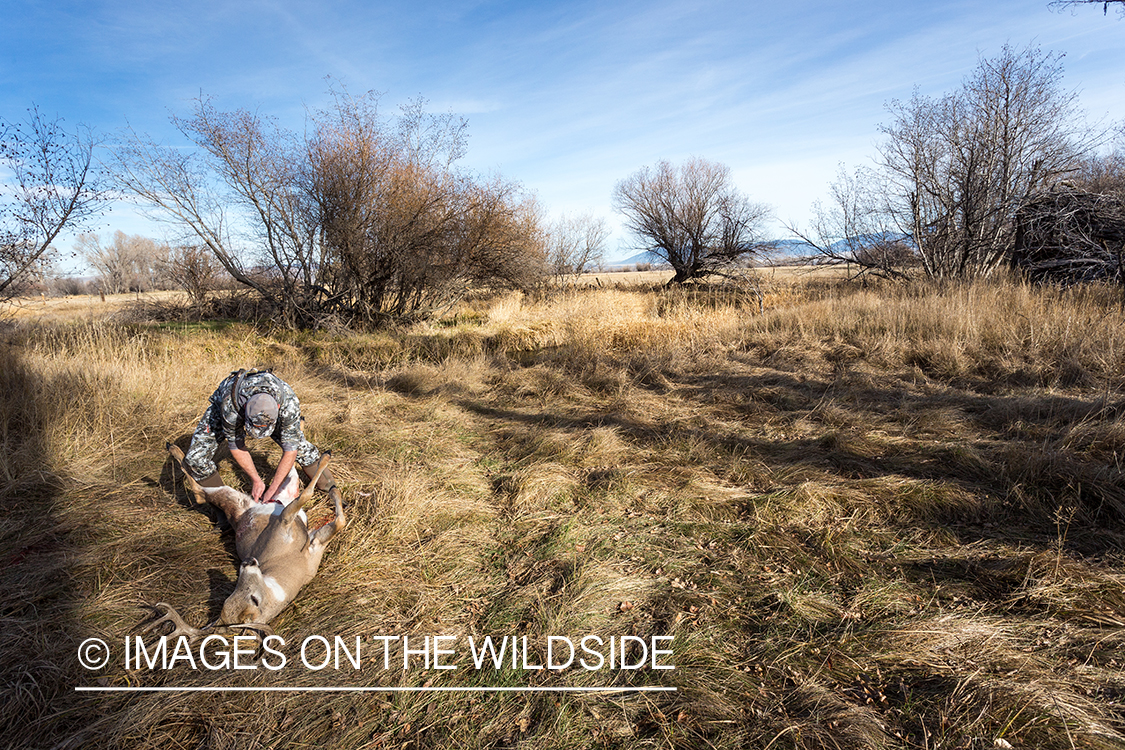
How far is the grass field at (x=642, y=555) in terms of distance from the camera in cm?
198

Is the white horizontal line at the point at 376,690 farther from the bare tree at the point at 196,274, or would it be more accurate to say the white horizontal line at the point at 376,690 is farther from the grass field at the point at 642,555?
the bare tree at the point at 196,274

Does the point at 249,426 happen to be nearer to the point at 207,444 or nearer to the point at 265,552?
the point at 207,444

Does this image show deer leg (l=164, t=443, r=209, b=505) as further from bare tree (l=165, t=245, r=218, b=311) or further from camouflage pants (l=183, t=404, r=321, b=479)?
bare tree (l=165, t=245, r=218, b=311)

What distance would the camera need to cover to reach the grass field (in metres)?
1.98

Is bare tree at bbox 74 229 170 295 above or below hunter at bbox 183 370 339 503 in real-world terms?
above

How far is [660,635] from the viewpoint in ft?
8.04

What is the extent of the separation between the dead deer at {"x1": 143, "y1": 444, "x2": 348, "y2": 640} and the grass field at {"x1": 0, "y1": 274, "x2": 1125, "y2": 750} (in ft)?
0.45

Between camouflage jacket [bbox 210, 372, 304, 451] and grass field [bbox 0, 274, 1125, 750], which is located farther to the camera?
camouflage jacket [bbox 210, 372, 304, 451]

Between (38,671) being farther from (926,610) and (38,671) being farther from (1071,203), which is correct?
(1071,203)

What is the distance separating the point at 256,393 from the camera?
129 inches

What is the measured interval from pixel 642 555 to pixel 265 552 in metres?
2.18

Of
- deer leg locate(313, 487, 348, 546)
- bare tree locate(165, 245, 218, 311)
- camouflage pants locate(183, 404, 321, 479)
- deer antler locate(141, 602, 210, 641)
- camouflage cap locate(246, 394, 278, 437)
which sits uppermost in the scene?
bare tree locate(165, 245, 218, 311)

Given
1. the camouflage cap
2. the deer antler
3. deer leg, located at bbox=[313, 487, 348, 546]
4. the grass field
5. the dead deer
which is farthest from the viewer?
the camouflage cap

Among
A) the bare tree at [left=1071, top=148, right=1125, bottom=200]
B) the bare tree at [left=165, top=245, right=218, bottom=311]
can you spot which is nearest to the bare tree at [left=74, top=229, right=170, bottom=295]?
the bare tree at [left=165, top=245, right=218, bottom=311]
